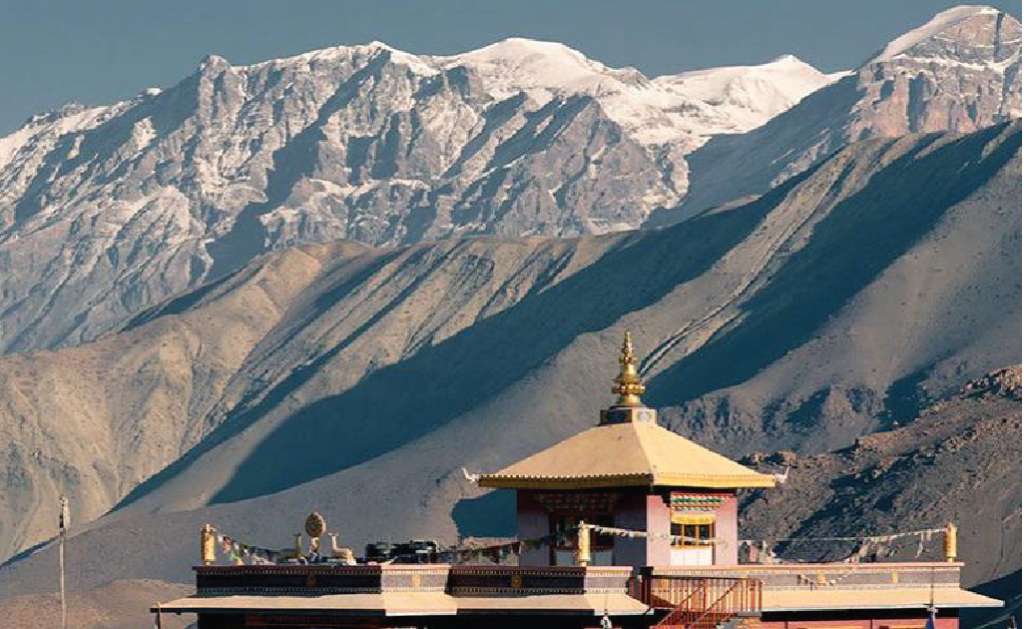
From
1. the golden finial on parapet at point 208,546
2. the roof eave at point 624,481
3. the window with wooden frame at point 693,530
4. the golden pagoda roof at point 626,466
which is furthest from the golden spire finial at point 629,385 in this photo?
the golden finial on parapet at point 208,546

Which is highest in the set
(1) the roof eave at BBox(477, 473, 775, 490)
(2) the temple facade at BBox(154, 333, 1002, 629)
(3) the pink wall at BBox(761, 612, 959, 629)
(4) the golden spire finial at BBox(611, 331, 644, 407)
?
(4) the golden spire finial at BBox(611, 331, 644, 407)

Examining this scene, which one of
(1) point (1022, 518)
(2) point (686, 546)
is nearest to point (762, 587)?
(2) point (686, 546)

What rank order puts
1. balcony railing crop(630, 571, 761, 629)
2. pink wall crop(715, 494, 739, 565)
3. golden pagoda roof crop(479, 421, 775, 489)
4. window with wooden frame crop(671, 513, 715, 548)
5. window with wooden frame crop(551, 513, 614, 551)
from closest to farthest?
balcony railing crop(630, 571, 761, 629), golden pagoda roof crop(479, 421, 775, 489), window with wooden frame crop(551, 513, 614, 551), window with wooden frame crop(671, 513, 715, 548), pink wall crop(715, 494, 739, 565)

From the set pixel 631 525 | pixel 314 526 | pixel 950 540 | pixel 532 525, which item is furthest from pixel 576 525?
pixel 950 540

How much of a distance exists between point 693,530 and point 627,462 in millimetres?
1623

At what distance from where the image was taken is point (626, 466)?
157 ft

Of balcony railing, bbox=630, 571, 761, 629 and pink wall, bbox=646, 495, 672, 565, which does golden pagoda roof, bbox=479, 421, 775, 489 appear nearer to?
pink wall, bbox=646, 495, 672, 565

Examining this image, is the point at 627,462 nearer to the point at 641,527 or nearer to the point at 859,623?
the point at 641,527

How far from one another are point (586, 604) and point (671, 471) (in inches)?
172

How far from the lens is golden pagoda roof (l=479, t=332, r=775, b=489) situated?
47531 mm

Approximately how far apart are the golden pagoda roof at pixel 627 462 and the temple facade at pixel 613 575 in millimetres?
35

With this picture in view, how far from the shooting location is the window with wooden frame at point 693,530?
48062mm

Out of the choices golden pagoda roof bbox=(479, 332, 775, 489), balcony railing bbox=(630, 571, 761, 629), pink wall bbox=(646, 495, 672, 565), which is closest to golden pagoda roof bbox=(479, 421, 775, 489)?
golden pagoda roof bbox=(479, 332, 775, 489)

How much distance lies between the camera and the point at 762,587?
155 feet
